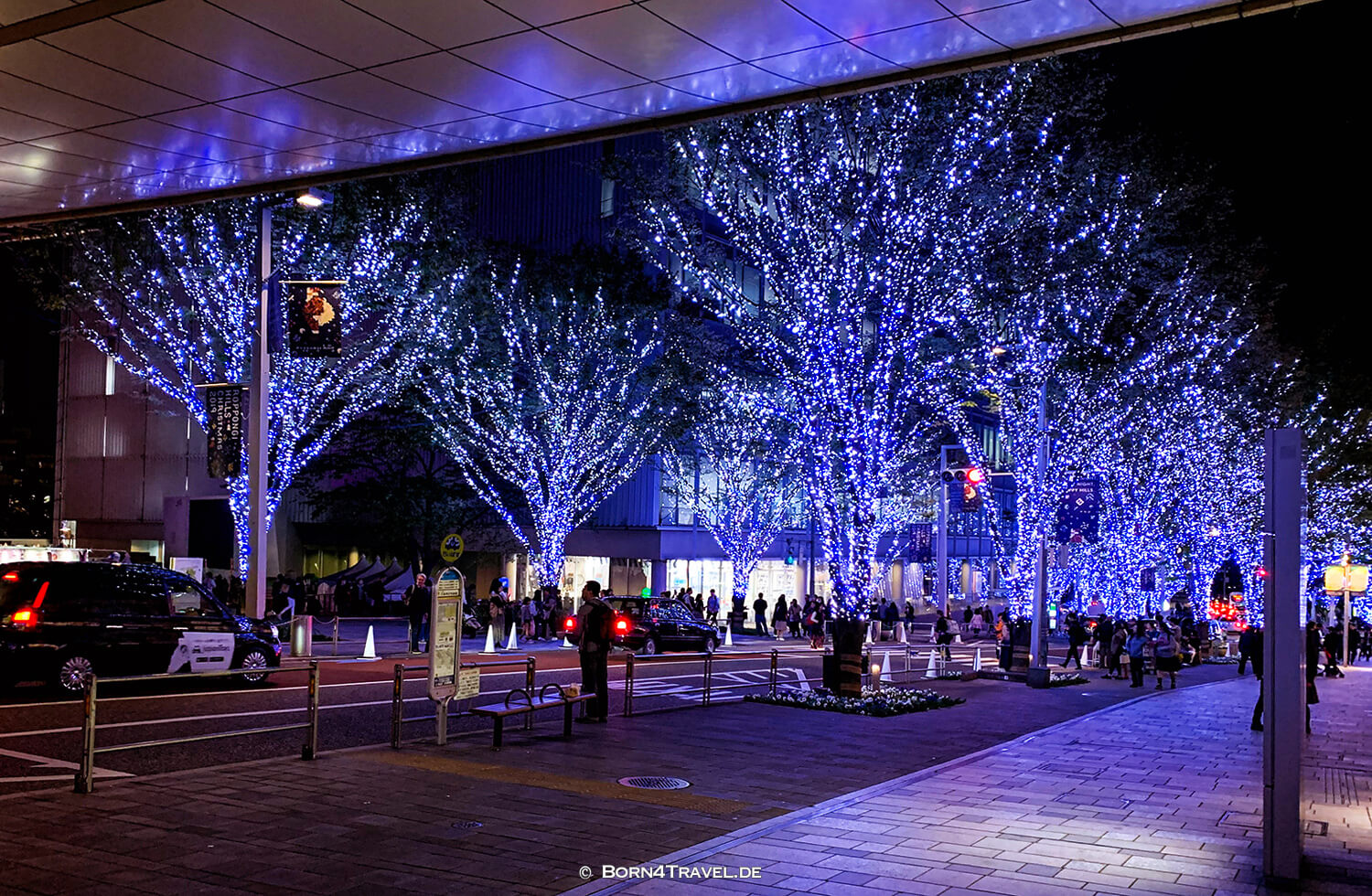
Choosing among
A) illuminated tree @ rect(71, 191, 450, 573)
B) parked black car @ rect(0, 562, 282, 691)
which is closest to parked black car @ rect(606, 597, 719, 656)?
illuminated tree @ rect(71, 191, 450, 573)

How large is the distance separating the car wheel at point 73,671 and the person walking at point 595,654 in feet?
23.1

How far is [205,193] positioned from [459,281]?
1908cm

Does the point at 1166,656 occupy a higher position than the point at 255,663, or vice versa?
the point at 255,663

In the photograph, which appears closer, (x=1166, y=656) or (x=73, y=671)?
Result: (x=73, y=671)

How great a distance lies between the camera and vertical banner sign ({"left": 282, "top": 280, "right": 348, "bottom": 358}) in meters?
20.7

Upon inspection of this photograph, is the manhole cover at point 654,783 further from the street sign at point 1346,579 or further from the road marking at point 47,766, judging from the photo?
the street sign at point 1346,579

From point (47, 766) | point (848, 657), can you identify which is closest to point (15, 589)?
point (47, 766)

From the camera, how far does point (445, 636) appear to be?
1335cm

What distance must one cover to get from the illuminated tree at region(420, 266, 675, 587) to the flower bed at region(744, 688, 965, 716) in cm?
1774

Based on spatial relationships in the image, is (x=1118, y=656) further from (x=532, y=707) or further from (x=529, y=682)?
(x=532, y=707)

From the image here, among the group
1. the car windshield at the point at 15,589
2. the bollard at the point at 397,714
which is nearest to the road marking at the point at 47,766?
the bollard at the point at 397,714

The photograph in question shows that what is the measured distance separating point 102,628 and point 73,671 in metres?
0.68

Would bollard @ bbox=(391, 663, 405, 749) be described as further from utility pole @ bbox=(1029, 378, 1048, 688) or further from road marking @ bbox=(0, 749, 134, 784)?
utility pole @ bbox=(1029, 378, 1048, 688)

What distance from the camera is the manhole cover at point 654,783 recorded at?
11.1 metres
